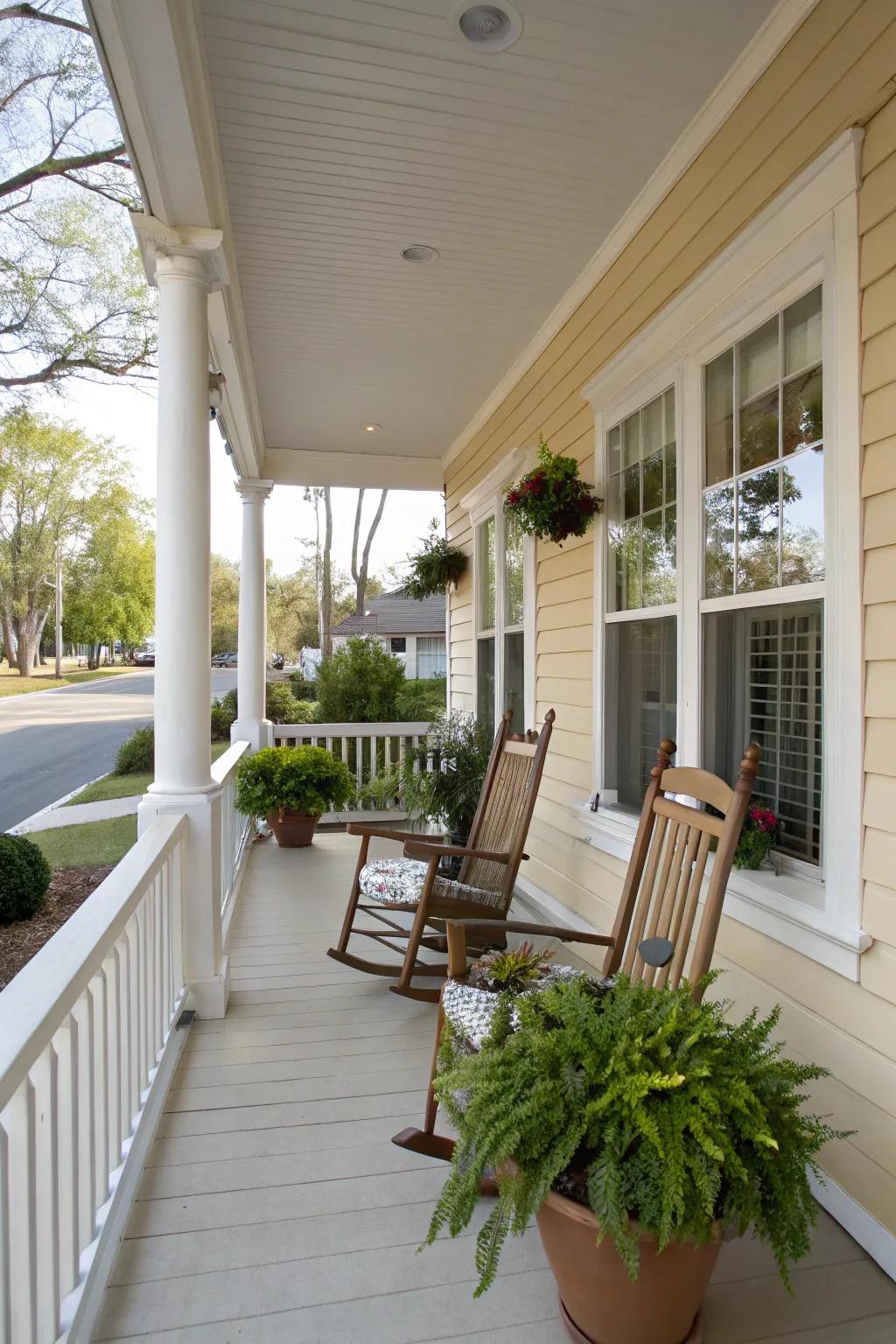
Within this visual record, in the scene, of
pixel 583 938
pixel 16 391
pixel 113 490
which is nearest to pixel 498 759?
pixel 583 938

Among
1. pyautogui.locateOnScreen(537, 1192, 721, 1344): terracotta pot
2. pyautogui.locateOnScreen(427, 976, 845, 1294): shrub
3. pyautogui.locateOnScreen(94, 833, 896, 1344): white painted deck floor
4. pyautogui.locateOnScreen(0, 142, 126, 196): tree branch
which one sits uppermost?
pyautogui.locateOnScreen(0, 142, 126, 196): tree branch

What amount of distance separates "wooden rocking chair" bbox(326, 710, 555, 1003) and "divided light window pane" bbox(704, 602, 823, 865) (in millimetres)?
868

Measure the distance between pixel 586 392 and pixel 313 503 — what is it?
881 inches

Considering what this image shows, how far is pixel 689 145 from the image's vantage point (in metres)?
2.51

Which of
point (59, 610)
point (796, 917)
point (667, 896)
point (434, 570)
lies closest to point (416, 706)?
point (434, 570)

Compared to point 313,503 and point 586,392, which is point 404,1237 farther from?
point 313,503

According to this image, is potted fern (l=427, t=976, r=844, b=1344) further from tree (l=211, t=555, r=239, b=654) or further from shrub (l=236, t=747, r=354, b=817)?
tree (l=211, t=555, r=239, b=654)

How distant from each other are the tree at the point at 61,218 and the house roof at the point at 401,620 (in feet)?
50.0

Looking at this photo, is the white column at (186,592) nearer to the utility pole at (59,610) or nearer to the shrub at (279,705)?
the utility pole at (59,610)

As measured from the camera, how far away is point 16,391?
19.6ft

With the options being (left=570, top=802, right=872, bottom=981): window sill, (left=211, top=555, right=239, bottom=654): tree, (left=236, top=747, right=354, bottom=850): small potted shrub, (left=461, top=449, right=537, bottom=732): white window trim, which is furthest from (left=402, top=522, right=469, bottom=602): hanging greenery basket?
(left=211, top=555, right=239, bottom=654): tree

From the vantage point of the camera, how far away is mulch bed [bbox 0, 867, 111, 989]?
4.48 metres

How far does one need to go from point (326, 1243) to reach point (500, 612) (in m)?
3.68

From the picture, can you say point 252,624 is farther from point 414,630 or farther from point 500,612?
point 414,630
